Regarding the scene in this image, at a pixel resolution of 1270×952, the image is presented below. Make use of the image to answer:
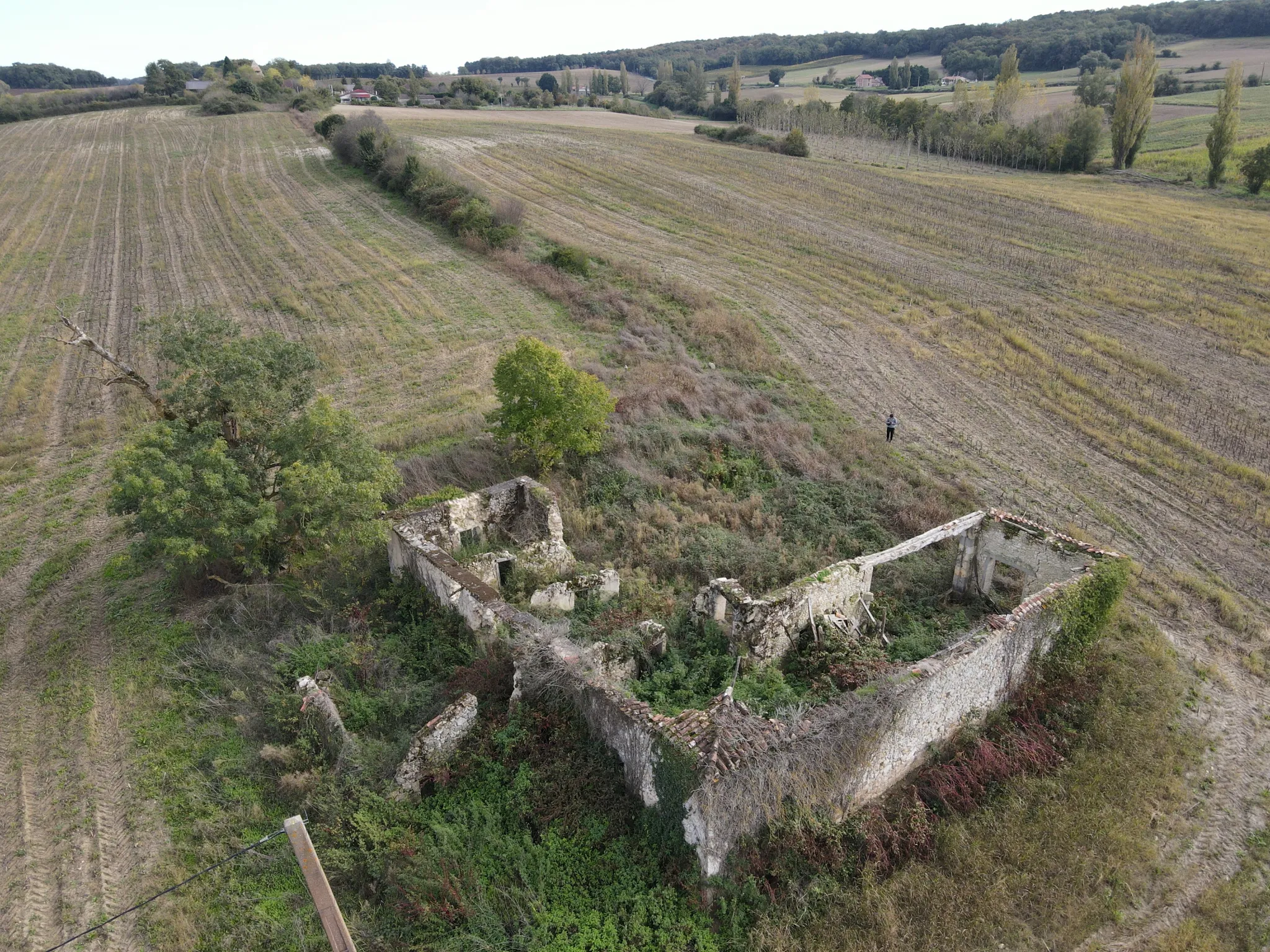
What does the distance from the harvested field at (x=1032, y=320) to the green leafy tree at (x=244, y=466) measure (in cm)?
1484

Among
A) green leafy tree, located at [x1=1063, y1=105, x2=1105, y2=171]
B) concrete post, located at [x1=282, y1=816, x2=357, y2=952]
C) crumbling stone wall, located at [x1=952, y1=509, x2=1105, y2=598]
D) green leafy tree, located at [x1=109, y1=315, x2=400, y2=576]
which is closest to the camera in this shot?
concrete post, located at [x1=282, y1=816, x2=357, y2=952]

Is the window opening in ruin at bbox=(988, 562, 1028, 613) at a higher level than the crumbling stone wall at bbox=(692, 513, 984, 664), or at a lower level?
lower

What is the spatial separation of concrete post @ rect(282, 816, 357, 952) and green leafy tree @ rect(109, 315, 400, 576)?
847 cm

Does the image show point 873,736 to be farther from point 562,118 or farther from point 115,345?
point 562,118

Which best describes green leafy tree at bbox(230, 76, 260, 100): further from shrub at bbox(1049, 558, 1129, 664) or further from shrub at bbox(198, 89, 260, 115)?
shrub at bbox(1049, 558, 1129, 664)

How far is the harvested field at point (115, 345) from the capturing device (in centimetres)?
1193

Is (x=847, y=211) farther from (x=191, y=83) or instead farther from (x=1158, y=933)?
(x=191, y=83)

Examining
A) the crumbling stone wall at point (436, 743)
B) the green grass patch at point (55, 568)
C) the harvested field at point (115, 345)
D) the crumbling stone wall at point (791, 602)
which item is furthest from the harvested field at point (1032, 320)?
the green grass patch at point (55, 568)

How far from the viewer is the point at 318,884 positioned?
25.1ft

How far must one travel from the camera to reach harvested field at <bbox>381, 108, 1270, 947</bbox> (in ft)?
63.1

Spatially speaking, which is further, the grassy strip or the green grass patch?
the green grass patch

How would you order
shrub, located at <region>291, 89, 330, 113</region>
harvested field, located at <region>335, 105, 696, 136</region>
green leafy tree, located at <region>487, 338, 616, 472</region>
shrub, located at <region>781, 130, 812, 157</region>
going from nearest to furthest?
green leafy tree, located at <region>487, 338, 616, 472</region> < shrub, located at <region>781, 130, 812, 157</region> < shrub, located at <region>291, 89, 330, 113</region> < harvested field, located at <region>335, 105, 696, 136</region>

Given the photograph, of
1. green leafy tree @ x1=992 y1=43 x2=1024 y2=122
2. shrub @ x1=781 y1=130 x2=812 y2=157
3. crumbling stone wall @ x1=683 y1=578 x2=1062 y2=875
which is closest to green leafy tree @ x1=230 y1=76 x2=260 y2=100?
shrub @ x1=781 y1=130 x2=812 y2=157

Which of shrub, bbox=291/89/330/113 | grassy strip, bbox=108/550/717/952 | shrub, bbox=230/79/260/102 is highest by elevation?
shrub, bbox=230/79/260/102
